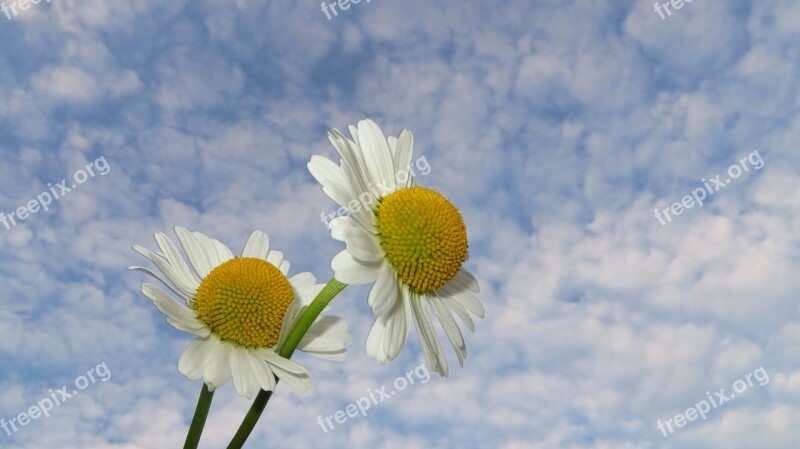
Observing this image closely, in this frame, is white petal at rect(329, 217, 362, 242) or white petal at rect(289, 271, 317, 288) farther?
white petal at rect(289, 271, 317, 288)

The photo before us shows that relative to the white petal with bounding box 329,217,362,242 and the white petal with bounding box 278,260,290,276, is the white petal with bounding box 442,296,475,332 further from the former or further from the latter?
the white petal with bounding box 278,260,290,276

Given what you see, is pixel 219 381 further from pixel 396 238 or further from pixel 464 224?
pixel 464 224

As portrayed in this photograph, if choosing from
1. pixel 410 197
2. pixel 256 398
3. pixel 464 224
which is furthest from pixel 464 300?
pixel 256 398

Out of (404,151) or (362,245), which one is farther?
(404,151)

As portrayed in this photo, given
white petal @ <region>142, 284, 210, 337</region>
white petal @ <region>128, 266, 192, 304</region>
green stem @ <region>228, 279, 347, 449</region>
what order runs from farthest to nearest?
white petal @ <region>128, 266, 192, 304</region> < white petal @ <region>142, 284, 210, 337</region> < green stem @ <region>228, 279, 347, 449</region>

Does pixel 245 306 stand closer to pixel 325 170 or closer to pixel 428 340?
pixel 325 170

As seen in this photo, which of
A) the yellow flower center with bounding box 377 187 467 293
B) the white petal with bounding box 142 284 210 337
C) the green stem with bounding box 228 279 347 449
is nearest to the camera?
the green stem with bounding box 228 279 347 449

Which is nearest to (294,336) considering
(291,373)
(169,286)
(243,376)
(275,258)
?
(291,373)

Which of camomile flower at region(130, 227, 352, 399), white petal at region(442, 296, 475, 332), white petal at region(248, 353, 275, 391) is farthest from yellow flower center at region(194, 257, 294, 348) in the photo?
white petal at region(442, 296, 475, 332)
